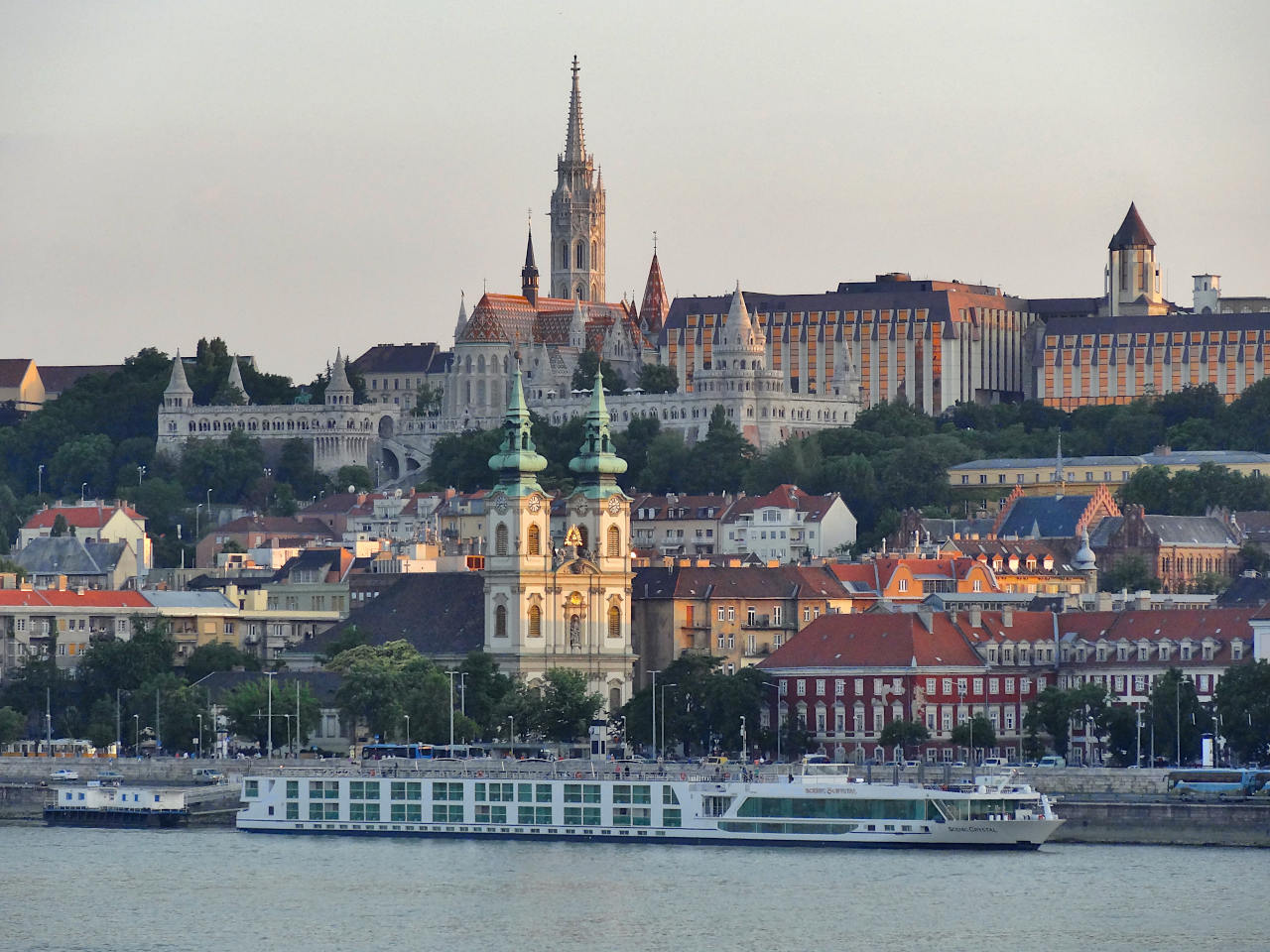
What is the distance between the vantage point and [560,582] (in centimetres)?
12381

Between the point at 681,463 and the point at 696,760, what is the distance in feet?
234

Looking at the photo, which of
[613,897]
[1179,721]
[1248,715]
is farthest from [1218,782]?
[613,897]

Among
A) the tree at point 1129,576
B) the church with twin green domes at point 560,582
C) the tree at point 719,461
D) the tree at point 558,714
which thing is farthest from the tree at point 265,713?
the tree at point 719,461

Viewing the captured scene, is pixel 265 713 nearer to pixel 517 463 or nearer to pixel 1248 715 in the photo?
pixel 517 463

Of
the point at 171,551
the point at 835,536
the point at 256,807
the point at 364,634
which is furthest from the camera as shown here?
the point at 171,551

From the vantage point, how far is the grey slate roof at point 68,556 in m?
160

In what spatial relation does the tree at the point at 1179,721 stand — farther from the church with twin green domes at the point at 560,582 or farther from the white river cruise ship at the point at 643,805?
the church with twin green domes at the point at 560,582

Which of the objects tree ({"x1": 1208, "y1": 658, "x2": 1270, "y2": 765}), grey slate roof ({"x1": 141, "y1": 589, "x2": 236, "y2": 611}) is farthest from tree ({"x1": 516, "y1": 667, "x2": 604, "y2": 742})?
grey slate roof ({"x1": 141, "y1": 589, "x2": 236, "y2": 611})

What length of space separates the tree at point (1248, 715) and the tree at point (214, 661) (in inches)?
1393

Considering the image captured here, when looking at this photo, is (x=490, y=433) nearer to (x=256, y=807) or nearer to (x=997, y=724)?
(x=997, y=724)

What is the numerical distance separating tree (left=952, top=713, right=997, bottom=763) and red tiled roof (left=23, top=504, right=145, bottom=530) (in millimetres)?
64863

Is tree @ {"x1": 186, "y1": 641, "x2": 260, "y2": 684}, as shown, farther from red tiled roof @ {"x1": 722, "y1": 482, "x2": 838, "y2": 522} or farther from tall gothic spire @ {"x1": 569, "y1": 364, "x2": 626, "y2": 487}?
red tiled roof @ {"x1": 722, "y1": 482, "x2": 838, "y2": 522}

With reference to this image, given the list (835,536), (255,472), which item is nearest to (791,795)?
(835,536)

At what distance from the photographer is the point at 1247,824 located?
3720 inches
